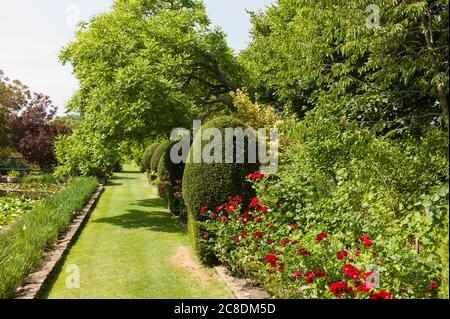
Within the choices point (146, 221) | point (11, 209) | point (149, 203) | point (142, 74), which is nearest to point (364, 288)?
point (146, 221)

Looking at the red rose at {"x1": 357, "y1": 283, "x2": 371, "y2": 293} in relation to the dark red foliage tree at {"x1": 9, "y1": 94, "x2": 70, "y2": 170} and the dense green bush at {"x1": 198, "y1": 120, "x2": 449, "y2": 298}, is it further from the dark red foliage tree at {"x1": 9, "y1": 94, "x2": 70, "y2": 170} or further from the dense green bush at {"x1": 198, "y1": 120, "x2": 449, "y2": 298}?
the dark red foliage tree at {"x1": 9, "y1": 94, "x2": 70, "y2": 170}

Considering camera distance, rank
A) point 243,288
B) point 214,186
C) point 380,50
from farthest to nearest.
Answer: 1. point 380,50
2. point 214,186
3. point 243,288

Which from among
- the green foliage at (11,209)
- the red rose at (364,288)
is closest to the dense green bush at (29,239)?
the green foliage at (11,209)

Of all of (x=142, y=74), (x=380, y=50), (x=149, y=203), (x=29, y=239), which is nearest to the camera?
(x=29, y=239)

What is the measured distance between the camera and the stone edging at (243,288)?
5.98 meters

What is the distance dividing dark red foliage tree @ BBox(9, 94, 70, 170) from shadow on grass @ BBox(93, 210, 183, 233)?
45.6 feet

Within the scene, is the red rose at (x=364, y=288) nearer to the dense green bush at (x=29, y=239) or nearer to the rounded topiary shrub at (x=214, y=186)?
the rounded topiary shrub at (x=214, y=186)

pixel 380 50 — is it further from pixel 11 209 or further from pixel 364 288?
pixel 11 209

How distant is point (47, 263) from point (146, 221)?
5.74 m

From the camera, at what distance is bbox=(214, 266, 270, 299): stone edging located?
19.6ft

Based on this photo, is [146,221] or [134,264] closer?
[134,264]

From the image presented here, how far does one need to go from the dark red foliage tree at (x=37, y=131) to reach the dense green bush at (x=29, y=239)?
50.8ft

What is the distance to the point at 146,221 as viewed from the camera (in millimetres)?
13453

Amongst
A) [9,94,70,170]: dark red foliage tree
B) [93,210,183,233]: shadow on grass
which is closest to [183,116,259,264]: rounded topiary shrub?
[93,210,183,233]: shadow on grass
